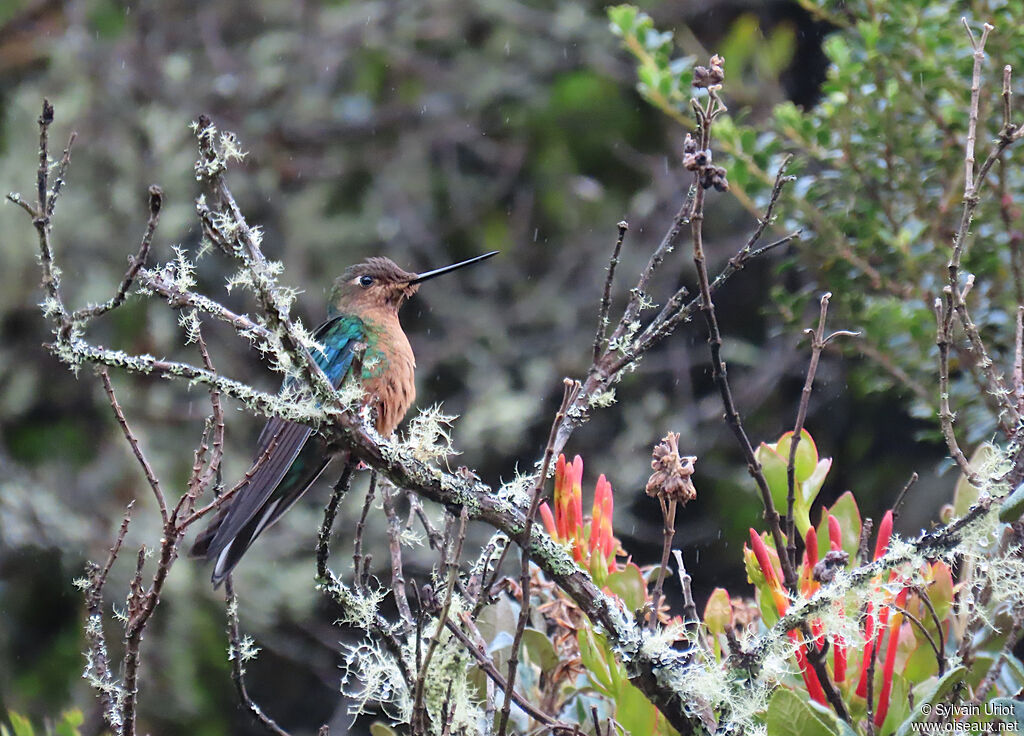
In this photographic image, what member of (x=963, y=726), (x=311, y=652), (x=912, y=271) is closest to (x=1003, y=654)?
(x=963, y=726)

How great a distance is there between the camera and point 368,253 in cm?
568

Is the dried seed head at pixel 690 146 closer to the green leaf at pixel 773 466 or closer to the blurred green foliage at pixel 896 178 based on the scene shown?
the green leaf at pixel 773 466

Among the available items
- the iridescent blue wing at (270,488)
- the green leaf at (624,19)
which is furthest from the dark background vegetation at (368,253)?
the green leaf at (624,19)

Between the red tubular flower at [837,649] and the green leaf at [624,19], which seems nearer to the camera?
the red tubular flower at [837,649]

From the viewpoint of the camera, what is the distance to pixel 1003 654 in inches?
61.4

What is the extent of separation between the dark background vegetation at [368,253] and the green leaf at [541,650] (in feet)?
9.21

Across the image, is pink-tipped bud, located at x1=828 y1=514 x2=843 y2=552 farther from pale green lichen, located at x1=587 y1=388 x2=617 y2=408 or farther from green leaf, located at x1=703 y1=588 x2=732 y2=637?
pale green lichen, located at x1=587 y1=388 x2=617 y2=408

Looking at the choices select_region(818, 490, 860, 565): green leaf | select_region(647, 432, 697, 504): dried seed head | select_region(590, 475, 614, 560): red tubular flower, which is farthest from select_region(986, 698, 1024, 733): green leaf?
select_region(590, 475, 614, 560): red tubular flower

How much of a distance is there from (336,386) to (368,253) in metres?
2.28

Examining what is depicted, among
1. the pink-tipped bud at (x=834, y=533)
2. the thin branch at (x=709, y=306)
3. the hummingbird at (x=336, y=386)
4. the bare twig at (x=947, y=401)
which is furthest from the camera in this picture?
the hummingbird at (x=336, y=386)

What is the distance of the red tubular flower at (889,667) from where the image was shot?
70.1 inches

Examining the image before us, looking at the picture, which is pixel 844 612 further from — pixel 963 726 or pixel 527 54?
pixel 527 54

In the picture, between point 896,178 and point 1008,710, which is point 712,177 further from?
point 896,178

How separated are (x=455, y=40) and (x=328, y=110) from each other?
2.94ft
